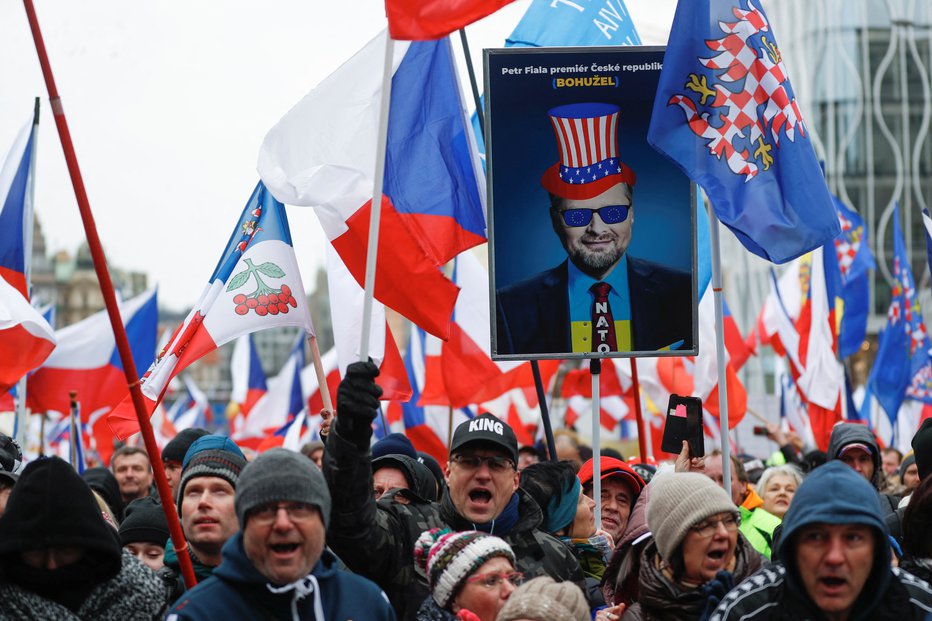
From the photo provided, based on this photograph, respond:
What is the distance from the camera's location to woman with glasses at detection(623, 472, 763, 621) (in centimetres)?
438

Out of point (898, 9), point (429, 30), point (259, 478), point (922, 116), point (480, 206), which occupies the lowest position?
point (259, 478)

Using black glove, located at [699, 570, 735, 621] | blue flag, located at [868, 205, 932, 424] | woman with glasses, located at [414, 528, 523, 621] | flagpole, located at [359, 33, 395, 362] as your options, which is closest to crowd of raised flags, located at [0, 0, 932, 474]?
flagpole, located at [359, 33, 395, 362]

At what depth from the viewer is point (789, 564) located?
384cm

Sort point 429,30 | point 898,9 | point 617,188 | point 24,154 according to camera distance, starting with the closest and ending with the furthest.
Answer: point 429,30 → point 617,188 → point 24,154 → point 898,9

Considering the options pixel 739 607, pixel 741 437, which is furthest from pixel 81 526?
pixel 741 437

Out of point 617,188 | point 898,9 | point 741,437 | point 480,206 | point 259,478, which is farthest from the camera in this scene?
point 898,9

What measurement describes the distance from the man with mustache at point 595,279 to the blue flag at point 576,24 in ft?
6.24

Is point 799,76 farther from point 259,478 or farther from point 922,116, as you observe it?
point 259,478

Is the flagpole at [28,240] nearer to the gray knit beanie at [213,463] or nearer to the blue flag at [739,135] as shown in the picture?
the gray knit beanie at [213,463]

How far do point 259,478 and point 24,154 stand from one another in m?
6.31

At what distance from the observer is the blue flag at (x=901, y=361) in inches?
563

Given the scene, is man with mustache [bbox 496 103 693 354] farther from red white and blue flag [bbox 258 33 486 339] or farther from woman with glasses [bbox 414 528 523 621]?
woman with glasses [bbox 414 528 523 621]

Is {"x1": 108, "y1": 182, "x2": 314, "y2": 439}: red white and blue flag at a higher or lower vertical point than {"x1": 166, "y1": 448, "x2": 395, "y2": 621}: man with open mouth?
higher

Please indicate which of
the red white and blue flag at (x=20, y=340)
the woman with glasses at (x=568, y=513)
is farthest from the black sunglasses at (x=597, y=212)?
the red white and blue flag at (x=20, y=340)
